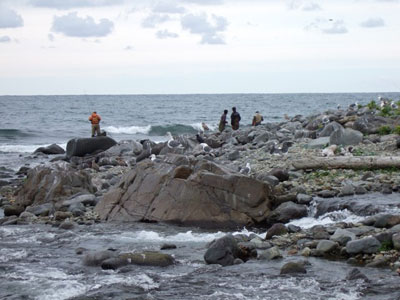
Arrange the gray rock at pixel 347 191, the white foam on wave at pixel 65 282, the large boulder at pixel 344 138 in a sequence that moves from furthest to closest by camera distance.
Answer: the large boulder at pixel 344 138 → the gray rock at pixel 347 191 → the white foam on wave at pixel 65 282

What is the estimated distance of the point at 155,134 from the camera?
160ft

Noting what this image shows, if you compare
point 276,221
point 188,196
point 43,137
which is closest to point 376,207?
point 276,221

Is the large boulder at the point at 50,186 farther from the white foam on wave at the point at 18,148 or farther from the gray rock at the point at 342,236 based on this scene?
the white foam on wave at the point at 18,148

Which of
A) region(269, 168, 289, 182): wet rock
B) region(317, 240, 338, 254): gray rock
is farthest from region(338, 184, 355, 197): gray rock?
region(317, 240, 338, 254): gray rock

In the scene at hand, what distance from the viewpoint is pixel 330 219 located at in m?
13.0

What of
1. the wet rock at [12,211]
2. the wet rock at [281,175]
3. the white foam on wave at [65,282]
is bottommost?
the wet rock at [12,211]

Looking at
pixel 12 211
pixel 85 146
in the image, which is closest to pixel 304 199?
pixel 12 211

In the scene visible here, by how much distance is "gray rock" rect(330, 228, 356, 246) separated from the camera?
35.8ft

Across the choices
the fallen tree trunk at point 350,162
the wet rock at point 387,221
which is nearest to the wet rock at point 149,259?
the wet rock at point 387,221

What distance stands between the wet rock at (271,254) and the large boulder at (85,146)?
1745 cm

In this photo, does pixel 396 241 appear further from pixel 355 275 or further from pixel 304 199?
pixel 304 199

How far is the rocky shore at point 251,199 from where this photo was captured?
10.8 m

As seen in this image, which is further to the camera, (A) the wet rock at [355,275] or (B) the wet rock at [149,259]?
(B) the wet rock at [149,259]

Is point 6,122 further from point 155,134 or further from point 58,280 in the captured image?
point 58,280
